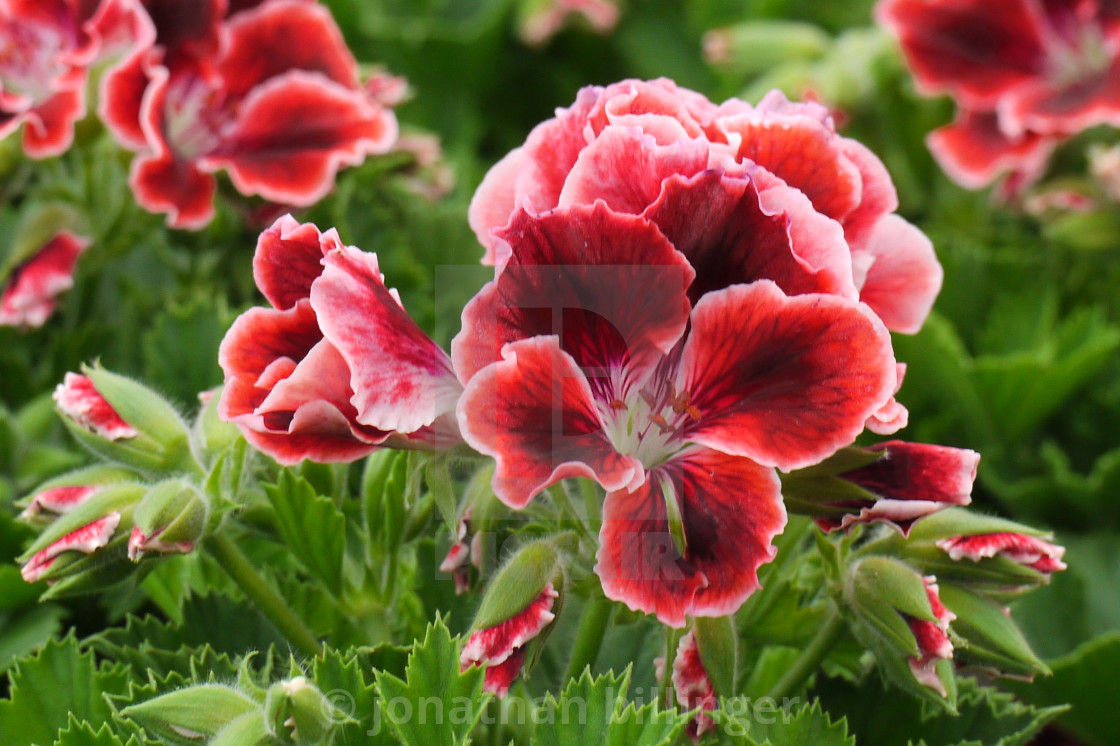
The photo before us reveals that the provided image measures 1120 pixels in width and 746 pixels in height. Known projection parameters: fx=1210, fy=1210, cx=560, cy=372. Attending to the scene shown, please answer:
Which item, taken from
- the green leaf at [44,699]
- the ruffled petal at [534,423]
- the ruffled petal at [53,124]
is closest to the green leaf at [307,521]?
the green leaf at [44,699]

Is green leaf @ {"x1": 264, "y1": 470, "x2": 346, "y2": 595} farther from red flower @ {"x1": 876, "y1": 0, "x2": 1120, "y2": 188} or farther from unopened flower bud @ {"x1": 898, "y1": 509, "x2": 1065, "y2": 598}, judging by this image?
red flower @ {"x1": 876, "y1": 0, "x2": 1120, "y2": 188}

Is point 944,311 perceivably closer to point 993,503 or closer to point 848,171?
point 993,503

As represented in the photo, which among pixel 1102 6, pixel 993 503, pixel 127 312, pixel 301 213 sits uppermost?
pixel 1102 6

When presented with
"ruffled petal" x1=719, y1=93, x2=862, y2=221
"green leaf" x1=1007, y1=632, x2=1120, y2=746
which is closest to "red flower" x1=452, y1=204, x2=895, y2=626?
"ruffled petal" x1=719, y1=93, x2=862, y2=221

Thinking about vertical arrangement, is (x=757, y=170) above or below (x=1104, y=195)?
above

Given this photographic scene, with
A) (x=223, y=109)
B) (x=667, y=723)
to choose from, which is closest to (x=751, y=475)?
(x=667, y=723)

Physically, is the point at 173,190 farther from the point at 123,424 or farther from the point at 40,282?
the point at 123,424

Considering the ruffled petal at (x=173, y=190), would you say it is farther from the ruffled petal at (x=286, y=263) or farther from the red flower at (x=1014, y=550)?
the red flower at (x=1014, y=550)
